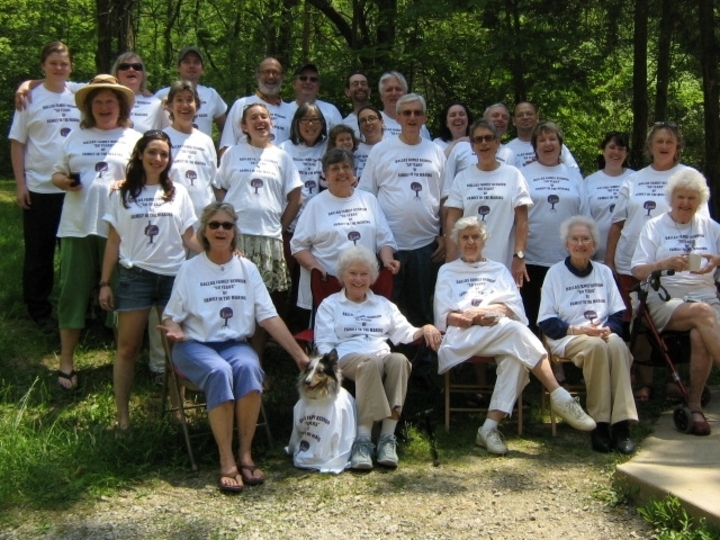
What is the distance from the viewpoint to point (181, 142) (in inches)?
233

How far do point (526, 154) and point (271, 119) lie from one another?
2.01 m

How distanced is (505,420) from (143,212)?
2749 millimetres

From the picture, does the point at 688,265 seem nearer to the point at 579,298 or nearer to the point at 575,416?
the point at 579,298

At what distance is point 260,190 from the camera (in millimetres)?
5879

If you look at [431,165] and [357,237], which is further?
[431,165]

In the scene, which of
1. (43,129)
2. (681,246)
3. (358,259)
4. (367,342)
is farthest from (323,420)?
(43,129)

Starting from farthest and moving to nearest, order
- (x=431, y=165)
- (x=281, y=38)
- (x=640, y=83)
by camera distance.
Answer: (x=281, y=38) < (x=640, y=83) < (x=431, y=165)

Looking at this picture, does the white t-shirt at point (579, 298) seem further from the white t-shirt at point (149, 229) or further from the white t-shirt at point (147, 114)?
the white t-shirt at point (147, 114)

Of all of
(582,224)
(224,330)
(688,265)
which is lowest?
(224,330)

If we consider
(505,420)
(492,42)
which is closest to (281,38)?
(492,42)

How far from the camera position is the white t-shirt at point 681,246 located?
227 inches

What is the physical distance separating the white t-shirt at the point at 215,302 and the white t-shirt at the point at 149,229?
0.30 meters

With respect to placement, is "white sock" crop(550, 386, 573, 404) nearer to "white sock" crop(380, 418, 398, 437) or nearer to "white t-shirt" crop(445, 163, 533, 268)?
"white sock" crop(380, 418, 398, 437)

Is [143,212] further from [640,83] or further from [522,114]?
[640,83]
